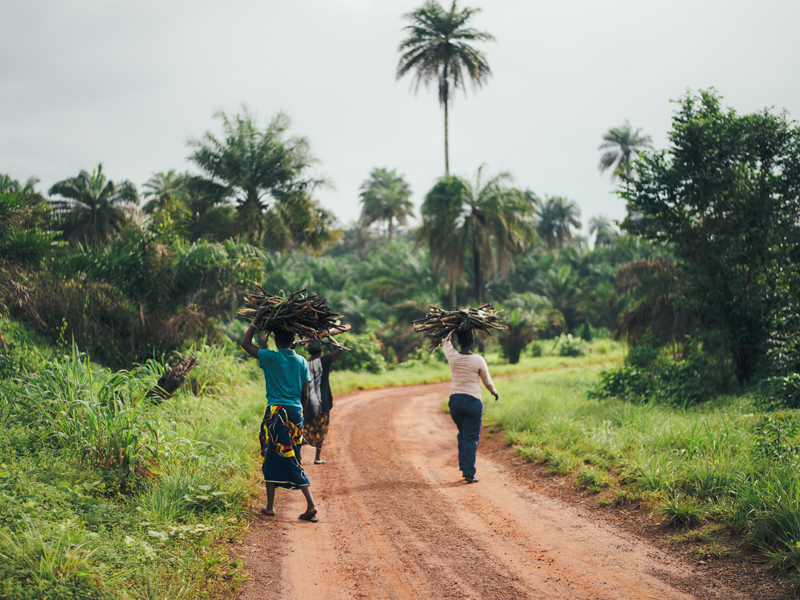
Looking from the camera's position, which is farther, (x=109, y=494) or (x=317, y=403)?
(x=317, y=403)

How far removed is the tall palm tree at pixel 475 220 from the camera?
77.8ft

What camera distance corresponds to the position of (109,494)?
15.5 ft

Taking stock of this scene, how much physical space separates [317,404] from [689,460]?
418 cm

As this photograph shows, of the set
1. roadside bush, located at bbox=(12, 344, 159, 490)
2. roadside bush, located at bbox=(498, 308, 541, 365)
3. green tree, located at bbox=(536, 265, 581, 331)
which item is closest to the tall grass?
roadside bush, located at bbox=(12, 344, 159, 490)

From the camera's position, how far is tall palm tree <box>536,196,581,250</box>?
54469 millimetres

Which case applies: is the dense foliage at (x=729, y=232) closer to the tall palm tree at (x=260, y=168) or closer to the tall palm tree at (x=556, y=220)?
the tall palm tree at (x=260, y=168)

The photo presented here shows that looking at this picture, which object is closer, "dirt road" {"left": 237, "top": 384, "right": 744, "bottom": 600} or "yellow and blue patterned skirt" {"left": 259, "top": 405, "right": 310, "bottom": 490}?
"dirt road" {"left": 237, "top": 384, "right": 744, "bottom": 600}

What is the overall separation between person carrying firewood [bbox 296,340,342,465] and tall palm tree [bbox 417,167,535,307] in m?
17.3

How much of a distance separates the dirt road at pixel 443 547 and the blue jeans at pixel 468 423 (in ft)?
0.74

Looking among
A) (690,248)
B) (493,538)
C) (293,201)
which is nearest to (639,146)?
(293,201)

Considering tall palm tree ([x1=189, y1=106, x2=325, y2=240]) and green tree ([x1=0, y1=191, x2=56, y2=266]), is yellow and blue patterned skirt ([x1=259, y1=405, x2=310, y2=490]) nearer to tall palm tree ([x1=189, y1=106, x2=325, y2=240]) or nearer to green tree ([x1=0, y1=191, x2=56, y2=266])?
green tree ([x1=0, y1=191, x2=56, y2=266])

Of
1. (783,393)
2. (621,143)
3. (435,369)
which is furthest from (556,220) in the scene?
(783,393)

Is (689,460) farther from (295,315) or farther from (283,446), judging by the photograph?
(295,315)

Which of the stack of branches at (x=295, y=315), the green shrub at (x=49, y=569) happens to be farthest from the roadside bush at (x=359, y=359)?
the green shrub at (x=49, y=569)
